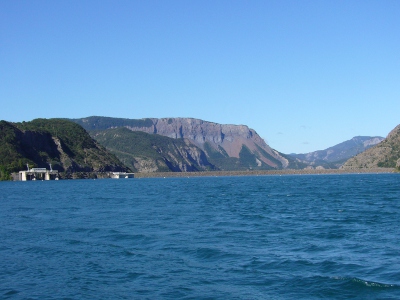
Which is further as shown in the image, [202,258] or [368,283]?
[202,258]

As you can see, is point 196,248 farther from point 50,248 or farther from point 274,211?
point 274,211

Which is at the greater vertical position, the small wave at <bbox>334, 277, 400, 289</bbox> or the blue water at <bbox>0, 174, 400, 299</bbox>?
the blue water at <bbox>0, 174, 400, 299</bbox>

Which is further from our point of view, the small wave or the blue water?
the small wave

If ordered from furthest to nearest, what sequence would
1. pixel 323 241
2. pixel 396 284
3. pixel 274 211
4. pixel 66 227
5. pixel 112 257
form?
pixel 274 211 → pixel 66 227 → pixel 323 241 → pixel 112 257 → pixel 396 284

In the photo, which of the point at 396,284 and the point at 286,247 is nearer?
the point at 396,284

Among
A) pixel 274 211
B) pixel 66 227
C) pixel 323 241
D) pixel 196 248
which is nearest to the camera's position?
pixel 196 248

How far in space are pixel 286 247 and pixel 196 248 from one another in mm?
5364

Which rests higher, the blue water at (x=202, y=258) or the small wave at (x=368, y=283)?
the blue water at (x=202, y=258)

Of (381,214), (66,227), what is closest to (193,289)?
(66,227)

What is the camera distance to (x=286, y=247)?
106ft

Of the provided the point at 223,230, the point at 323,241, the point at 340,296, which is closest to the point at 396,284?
the point at 340,296

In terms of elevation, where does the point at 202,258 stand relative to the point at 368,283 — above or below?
above

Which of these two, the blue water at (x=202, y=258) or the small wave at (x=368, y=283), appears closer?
the blue water at (x=202, y=258)

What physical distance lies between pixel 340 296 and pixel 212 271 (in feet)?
21.6
